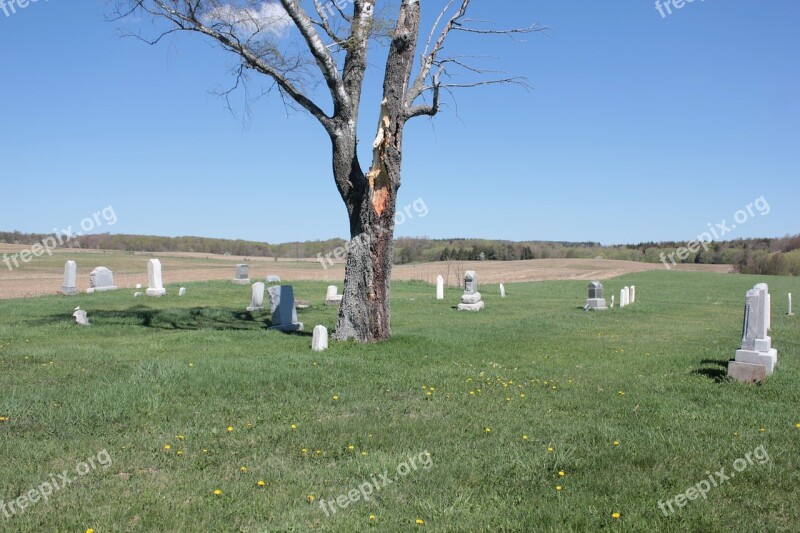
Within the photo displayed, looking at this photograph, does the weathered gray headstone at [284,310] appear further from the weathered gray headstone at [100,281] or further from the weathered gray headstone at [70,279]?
the weathered gray headstone at [100,281]

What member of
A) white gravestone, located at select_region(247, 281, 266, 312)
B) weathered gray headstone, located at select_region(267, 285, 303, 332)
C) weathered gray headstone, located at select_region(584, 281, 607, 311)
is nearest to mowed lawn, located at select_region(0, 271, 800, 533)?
weathered gray headstone, located at select_region(267, 285, 303, 332)

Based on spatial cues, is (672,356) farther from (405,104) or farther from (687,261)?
(687,261)

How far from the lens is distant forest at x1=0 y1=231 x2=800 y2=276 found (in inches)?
3007

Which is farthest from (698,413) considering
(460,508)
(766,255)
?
(766,255)

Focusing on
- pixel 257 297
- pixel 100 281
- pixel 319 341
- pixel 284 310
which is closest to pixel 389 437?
pixel 319 341

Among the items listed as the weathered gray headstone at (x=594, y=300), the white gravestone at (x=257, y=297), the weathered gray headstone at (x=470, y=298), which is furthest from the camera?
the weathered gray headstone at (x=594, y=300)

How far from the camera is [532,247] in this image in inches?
3866

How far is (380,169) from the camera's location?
11.2 m

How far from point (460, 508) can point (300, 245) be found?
96.7m

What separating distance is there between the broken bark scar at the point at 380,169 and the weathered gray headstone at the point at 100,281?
19.3m

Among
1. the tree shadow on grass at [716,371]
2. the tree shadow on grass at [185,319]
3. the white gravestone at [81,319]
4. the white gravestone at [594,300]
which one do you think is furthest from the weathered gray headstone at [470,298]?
the white gravestone at [81,319]

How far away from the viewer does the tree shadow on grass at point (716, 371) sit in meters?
8.98

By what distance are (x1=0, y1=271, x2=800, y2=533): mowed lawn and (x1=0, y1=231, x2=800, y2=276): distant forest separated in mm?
59680

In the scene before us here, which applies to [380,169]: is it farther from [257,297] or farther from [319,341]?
[257,297]
